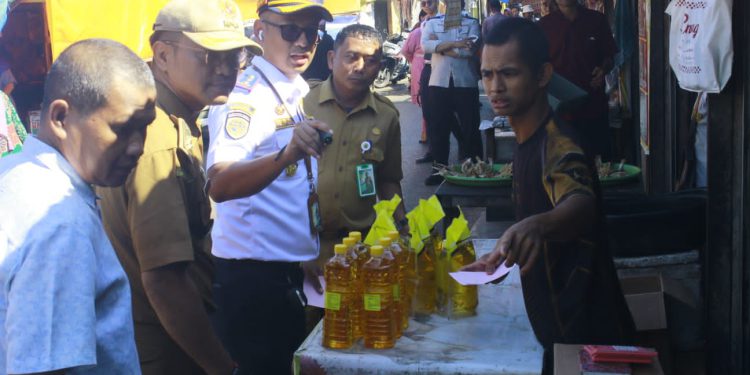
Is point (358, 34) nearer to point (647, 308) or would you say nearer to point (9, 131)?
point (647, 308)

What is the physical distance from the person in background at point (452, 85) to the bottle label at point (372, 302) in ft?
23.5

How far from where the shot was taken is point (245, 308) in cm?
346

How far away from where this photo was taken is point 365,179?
13.8ft

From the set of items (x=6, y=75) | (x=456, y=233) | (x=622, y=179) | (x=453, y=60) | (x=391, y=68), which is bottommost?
(x=391, y=68)

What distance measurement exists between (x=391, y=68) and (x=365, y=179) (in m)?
20.9

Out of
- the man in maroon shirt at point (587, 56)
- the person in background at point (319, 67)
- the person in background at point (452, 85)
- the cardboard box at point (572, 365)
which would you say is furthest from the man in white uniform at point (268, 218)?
the person in background at point (452, 85)

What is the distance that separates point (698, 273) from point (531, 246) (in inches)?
87.9

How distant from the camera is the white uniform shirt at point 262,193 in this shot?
3363 mm

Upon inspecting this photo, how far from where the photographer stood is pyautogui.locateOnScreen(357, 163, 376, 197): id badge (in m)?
4.18

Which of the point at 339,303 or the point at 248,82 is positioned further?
the point at 248,82

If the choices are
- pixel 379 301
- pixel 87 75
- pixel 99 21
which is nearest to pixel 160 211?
pixel 87 75

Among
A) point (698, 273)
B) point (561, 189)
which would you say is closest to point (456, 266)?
point (561, 189)

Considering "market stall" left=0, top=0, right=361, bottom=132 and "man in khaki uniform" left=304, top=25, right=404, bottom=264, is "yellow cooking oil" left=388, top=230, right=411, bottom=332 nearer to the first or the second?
"man in khaki uniform" left=304, top=25, right=404, bottom=264

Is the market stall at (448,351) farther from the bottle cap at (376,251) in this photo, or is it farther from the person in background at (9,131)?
the person in background at (9,131)
